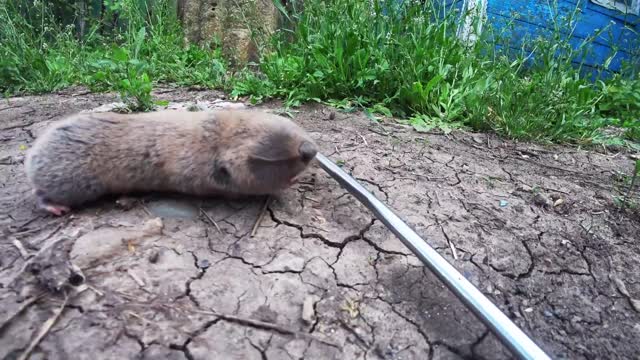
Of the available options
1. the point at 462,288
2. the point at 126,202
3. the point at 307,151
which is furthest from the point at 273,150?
the point at 462,288

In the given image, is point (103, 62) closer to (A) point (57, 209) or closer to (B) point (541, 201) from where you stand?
(A) point (57, 209)

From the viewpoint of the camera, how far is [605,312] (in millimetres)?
1611

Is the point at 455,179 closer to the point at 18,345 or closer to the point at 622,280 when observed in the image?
the point at 622,280

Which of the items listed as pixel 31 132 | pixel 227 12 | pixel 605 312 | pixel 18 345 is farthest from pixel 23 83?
pixel 605 312

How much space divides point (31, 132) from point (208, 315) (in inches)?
93.9

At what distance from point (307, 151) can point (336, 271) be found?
527mm

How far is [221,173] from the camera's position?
1.83 metres

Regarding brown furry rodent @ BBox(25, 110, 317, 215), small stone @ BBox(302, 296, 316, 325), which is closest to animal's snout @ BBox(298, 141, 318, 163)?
brown furry rodent @ BBox(25, 110, 317, 215)

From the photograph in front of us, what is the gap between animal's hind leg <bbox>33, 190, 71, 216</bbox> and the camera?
6.16ft

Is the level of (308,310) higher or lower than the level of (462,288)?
lower

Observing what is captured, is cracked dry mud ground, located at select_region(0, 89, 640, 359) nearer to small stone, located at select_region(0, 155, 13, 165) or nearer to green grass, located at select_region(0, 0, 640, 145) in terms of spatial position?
small stone, located at select_region(0, 155, 13, 165)

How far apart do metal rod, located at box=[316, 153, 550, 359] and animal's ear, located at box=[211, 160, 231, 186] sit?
0.61 m

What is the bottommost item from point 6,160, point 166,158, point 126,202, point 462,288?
point 6,160

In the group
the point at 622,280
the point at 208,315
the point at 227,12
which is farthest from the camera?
the point at 227,12
